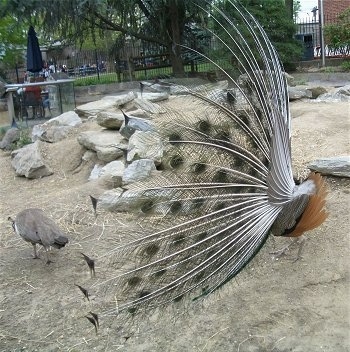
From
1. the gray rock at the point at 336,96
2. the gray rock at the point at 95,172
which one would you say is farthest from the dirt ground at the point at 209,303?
the gray rock at the point at 336,96

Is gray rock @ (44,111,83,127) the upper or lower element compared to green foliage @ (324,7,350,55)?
lower

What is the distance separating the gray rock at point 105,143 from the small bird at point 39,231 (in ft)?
9.60

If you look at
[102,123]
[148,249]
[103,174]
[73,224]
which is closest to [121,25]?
[102,123]

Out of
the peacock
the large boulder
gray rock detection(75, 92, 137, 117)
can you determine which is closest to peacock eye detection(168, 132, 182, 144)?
the peacock

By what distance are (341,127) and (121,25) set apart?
12.9 meters

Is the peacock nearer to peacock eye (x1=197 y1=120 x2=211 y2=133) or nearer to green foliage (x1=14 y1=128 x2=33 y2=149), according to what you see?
peacock eye (x1=197 y1=120 x2=211 y2=133)

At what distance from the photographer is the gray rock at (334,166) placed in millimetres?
5586

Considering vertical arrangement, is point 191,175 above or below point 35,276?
above

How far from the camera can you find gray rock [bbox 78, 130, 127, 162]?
823 centimetres

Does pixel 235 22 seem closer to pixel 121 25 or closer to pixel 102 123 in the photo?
pixel 102 123

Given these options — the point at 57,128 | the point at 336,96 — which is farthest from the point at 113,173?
the point at 336,96

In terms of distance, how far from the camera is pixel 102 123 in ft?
30.8

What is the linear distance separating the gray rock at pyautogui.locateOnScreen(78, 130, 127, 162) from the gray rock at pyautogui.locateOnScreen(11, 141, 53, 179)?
29.4 inches

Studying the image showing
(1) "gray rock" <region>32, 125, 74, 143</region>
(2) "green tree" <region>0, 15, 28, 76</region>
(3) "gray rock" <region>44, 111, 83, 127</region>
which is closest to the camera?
(1) "gray rock" <region>32, 125, 74, 143</region>
